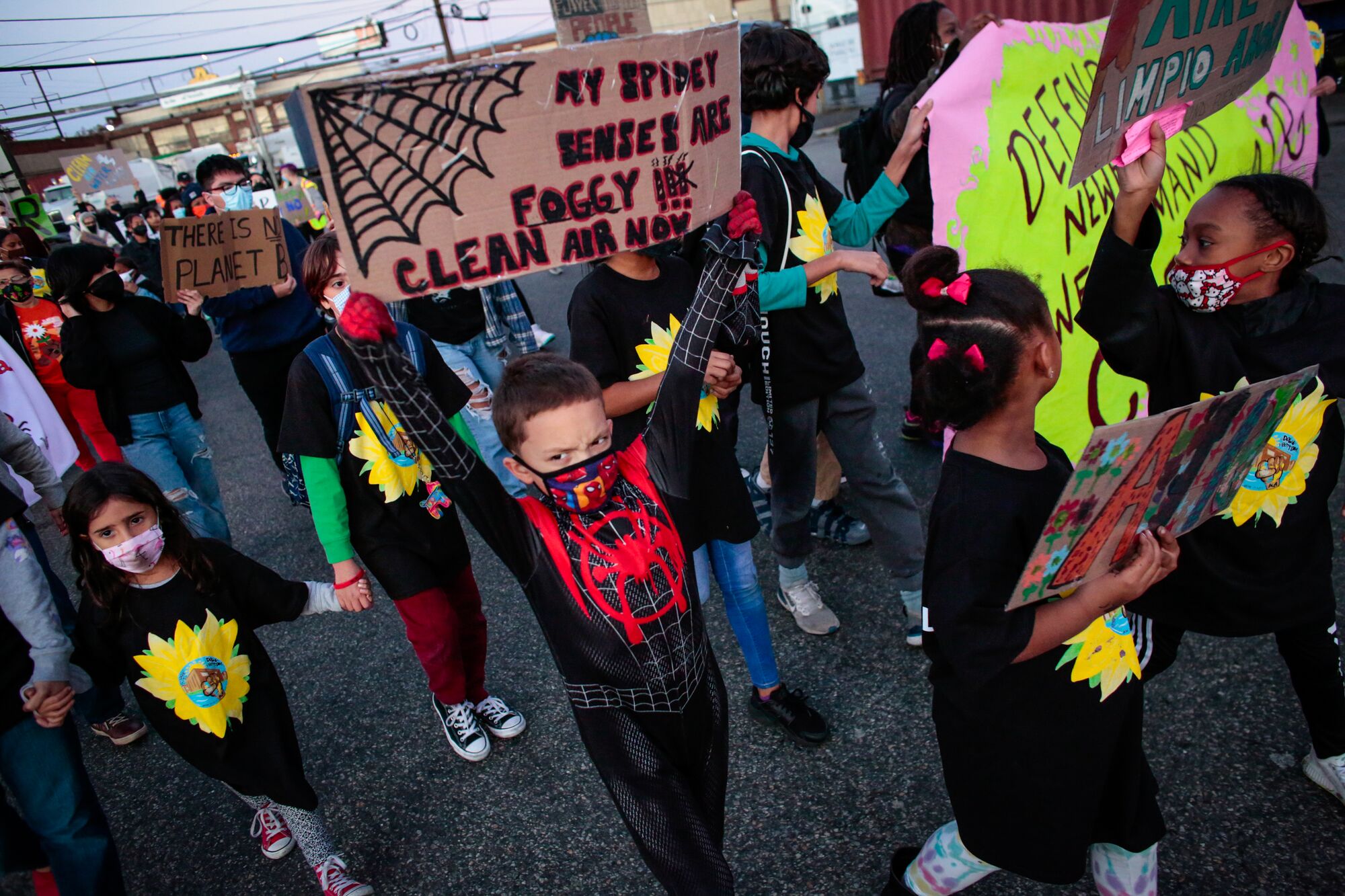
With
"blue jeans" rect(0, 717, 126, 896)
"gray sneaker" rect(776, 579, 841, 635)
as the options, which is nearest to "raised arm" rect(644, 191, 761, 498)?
"gray sneaker" rect(776, 579, 841, 635)

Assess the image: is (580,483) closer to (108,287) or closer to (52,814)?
(52,814)

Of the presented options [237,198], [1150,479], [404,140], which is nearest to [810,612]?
[1150,479]

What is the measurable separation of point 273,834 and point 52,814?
24.3 inches

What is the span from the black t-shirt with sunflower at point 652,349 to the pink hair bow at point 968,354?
0.78 m

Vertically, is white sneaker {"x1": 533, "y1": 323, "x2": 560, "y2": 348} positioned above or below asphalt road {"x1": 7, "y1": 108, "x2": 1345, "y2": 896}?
below

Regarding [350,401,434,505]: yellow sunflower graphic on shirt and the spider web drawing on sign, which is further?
[350,401,434,505]: yellow sunflower graphic on shirt

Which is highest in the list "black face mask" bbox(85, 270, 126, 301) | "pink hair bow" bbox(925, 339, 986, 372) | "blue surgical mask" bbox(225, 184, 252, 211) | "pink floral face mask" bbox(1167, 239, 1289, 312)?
"pink hair bow" bbox(925, 339, 986, 372)

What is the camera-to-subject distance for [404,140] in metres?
1.29

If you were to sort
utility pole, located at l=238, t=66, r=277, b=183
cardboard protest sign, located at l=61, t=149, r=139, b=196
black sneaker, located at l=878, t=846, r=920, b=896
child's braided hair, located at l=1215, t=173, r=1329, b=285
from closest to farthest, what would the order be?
child's braided hair, located at l=1215, t=173, r=1329, b=285, black sneaker, located at l=878, t=846, r=920, b=896, cardboard protest sign, located at l=61, t=149, r=139, b=196, utility pole, located at l=238, t=66, r=277, b=183

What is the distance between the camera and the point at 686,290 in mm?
2195

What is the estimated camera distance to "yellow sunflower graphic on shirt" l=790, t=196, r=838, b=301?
243 cm

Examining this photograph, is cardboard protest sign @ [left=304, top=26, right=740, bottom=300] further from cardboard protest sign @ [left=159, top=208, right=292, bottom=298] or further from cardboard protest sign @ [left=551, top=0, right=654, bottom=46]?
cardboard protest sign @ [left=551, top=0, right=654, bottom=46]

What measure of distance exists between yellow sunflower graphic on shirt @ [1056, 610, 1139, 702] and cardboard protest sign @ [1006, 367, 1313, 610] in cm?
19

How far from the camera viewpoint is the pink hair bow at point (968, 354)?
4.33 feet
